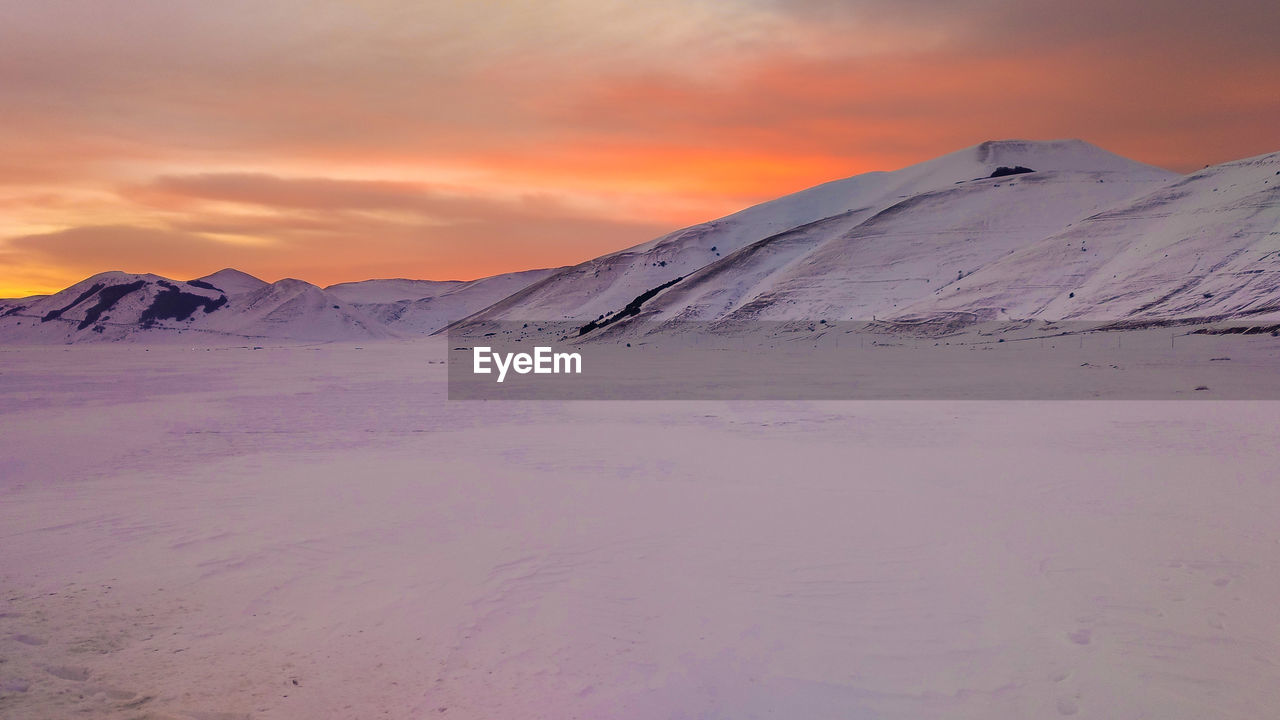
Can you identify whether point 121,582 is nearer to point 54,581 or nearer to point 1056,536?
point 54,581

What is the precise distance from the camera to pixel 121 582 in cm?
708

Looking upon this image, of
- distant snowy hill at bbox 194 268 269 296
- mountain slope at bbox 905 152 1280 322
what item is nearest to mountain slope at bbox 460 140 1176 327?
mountain slope at bbox 905 152 1280 322

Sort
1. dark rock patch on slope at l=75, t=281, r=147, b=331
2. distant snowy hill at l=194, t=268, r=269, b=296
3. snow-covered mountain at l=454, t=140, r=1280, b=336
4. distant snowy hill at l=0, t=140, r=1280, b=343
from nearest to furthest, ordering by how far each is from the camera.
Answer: snow-covered mountain at l=454, t=140, r=1280, b=336
distant snowy hill at l=0, t=140, r=1280, b=343
dark rock patch on slope at l=75, t=281, r=147, b=331
distant snowy hill at l=194, t=268, r=269, b=296

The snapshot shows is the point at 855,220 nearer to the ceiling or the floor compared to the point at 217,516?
nearer to the ceiling

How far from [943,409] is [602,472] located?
29.1ft

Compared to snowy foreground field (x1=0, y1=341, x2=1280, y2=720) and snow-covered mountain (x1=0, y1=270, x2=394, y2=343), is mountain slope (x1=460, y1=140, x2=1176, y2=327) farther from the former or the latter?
snowy foreground field (x1=0, y1=341, x2=1280, y2=720)

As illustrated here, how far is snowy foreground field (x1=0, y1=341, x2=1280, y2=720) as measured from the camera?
517 cm

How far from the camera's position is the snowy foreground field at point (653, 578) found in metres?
5.17

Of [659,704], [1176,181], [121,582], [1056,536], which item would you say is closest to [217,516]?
[121,582]

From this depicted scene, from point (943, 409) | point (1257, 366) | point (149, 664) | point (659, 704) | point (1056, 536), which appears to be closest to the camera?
point (659, 704)

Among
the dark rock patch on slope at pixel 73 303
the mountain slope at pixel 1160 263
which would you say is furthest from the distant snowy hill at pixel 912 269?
the dark rock patch on slope at pixel 73 303

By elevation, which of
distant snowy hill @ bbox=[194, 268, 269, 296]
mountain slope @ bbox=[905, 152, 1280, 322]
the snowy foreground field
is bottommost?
the snowy foreground field

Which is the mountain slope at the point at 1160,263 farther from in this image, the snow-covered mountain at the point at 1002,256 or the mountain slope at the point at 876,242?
the mountain slope at the point at 876,242

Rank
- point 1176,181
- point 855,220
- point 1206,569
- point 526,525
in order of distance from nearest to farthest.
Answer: point 1206,569, point 526,525, point 1176,181, point 855,220
